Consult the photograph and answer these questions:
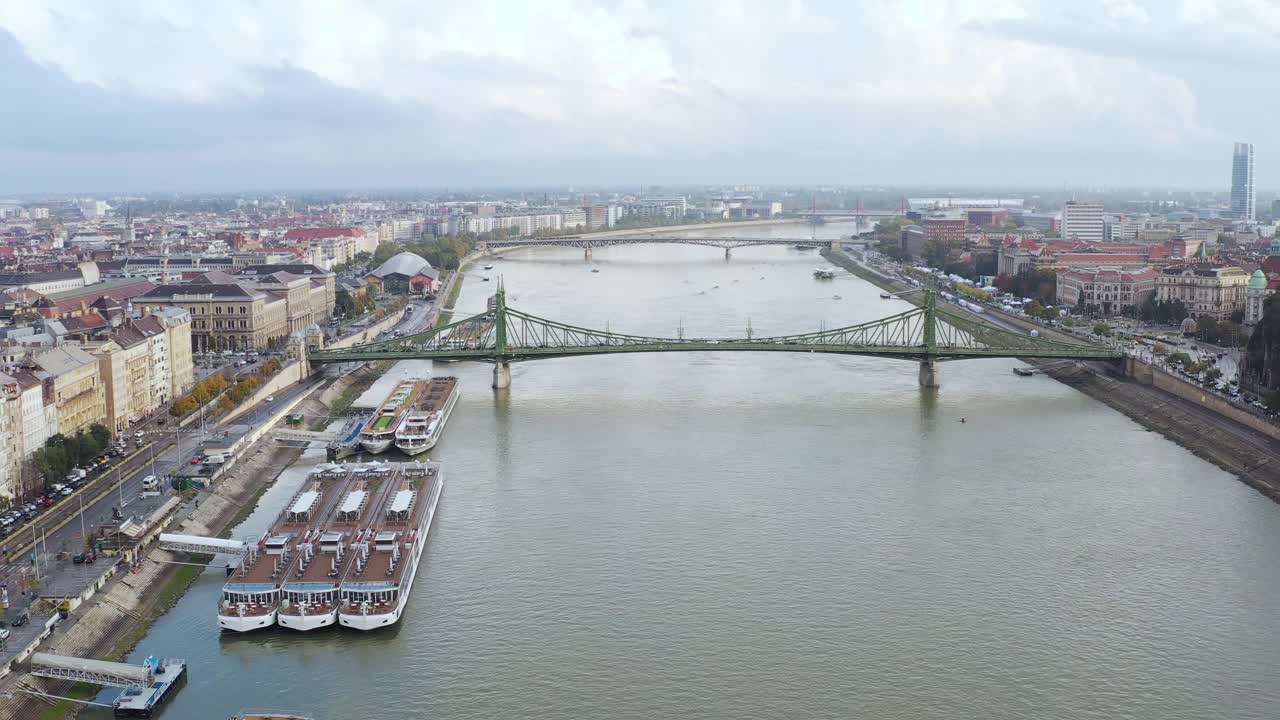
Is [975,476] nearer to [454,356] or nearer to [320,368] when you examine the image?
[454,356]

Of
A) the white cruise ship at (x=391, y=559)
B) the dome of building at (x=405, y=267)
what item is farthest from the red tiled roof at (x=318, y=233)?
the white cruise ship at (x=391, y=559)

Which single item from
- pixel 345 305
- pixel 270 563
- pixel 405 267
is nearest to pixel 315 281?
pixel 345 305

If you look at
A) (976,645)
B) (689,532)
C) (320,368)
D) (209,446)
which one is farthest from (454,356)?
(976,645)

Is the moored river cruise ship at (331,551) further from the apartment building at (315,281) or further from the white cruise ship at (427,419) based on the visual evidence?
the apartment building at (315,281)

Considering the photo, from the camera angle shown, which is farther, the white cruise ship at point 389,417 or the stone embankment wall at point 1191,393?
the white cruise ship at point 389,417

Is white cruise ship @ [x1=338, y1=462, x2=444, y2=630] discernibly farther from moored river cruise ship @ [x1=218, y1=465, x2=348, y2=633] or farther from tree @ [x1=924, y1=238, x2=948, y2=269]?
tree @ [x1=924, y1=238, x2=948, y2=269]

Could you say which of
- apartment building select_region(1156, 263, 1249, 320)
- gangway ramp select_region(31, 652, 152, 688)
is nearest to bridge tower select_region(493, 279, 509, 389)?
gangway ramp select_region(31, 652, 152, 688)

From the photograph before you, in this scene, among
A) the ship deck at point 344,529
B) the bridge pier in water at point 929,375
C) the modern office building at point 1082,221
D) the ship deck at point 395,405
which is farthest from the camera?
the modern office building at point 1082,221
